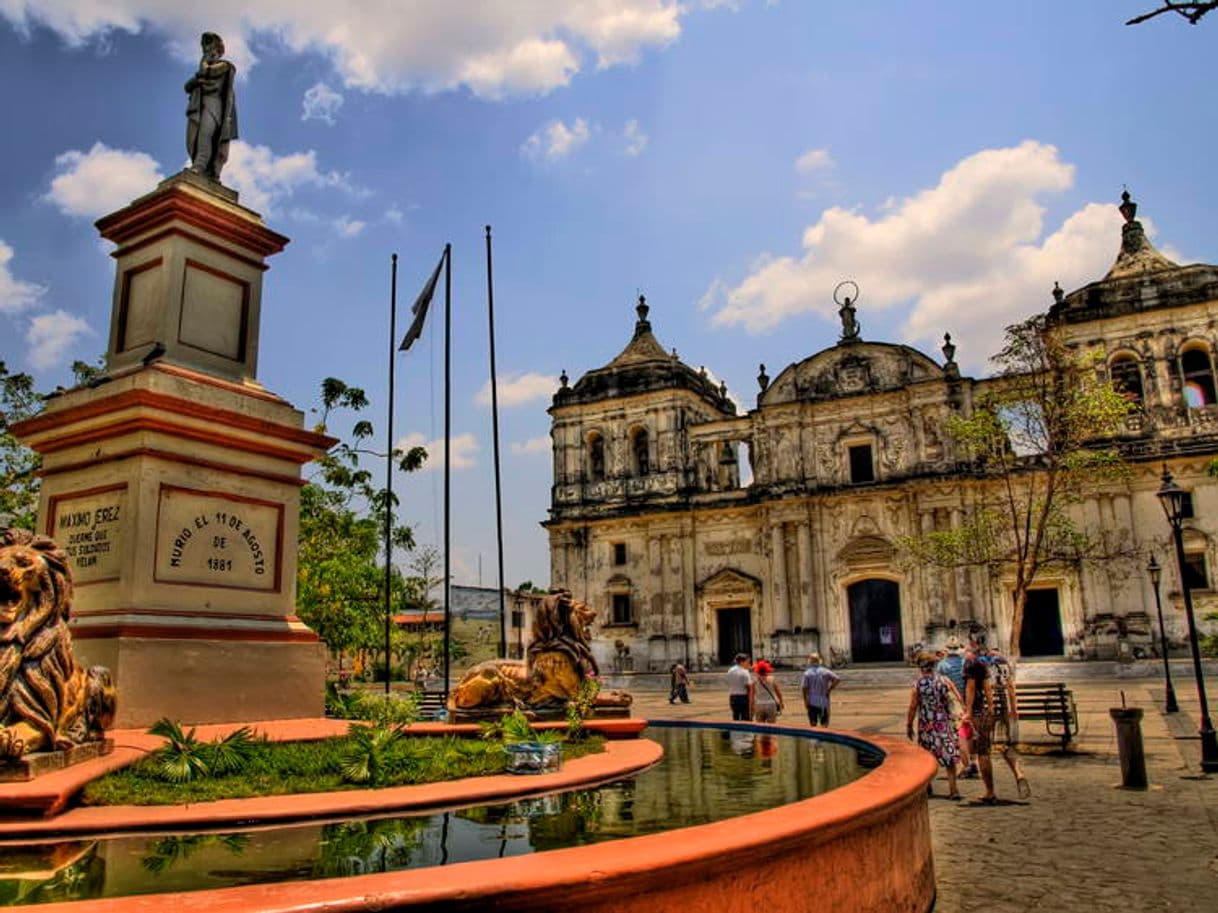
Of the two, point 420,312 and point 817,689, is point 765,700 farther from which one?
point 420,312

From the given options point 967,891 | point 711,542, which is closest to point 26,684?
point 967,891

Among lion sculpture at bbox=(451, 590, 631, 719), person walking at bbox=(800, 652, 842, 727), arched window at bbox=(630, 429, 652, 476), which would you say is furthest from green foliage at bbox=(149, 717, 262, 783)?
arched window at bbox=(630, 429, 652, 476)

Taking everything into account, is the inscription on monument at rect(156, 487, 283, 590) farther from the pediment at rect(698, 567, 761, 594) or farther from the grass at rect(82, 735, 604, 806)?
the pediment at rect(698, 567, 761, 594)

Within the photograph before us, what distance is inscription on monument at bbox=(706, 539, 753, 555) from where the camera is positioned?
32.1 meters

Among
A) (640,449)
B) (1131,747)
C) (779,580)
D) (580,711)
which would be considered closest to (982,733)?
(1131,747)

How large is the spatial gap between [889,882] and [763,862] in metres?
1.01

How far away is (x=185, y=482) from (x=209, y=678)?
50.3 inches

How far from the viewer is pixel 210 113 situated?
7305 mm

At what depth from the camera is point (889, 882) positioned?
3432mm

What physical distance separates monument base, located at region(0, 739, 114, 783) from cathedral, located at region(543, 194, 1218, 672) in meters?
26.5

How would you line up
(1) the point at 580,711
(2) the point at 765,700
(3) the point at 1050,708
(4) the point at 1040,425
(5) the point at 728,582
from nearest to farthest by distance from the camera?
(1) the point at 580,711
(2) the point at 765,700
(3) the point at 1050,708
(4) the point at 1040,425
(5) the point at 728,582

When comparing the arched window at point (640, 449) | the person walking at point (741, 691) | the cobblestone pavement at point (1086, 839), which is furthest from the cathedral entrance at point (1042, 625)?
the person walking at point (741, 691)

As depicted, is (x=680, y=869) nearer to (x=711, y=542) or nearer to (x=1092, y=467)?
(x=1092, y=467)

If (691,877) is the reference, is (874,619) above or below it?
above
